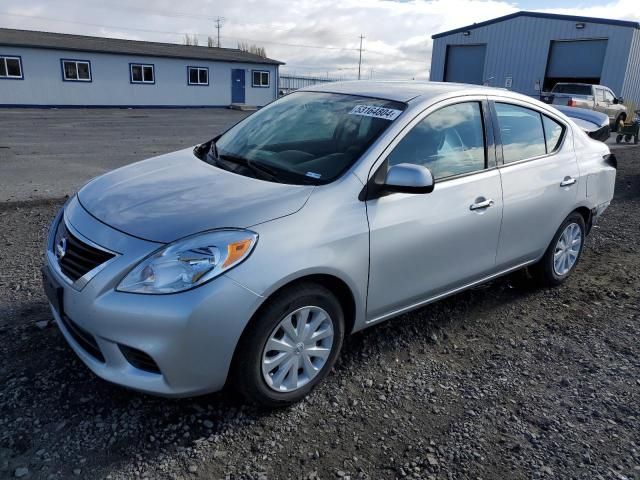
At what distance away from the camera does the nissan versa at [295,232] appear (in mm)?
2367

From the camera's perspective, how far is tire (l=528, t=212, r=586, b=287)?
4.38 metres

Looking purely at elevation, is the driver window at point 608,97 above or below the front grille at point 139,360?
above

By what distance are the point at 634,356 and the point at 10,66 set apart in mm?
29350

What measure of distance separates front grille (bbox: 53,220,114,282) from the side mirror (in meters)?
1.50

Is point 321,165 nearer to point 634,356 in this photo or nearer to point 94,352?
point 94,352

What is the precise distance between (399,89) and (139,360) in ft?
8.02

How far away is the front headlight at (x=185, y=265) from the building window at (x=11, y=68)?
2825cm

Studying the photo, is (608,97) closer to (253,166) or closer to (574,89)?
(574,89)

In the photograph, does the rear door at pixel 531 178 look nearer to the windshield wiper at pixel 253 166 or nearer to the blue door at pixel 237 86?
the windshield wiper at pixel 253 166

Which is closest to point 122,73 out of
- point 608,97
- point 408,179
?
point 608,97

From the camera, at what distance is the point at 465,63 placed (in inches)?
1304

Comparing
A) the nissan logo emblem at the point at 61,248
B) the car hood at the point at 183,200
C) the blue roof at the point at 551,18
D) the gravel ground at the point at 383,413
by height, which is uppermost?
the blue roof at the point at 551,18

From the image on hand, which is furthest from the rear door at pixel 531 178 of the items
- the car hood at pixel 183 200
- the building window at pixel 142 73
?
the building window at pixel 142 73

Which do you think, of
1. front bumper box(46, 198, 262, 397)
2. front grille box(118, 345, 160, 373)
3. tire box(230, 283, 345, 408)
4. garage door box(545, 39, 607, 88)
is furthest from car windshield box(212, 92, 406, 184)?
garage door box(545, 39, 607, 88)
